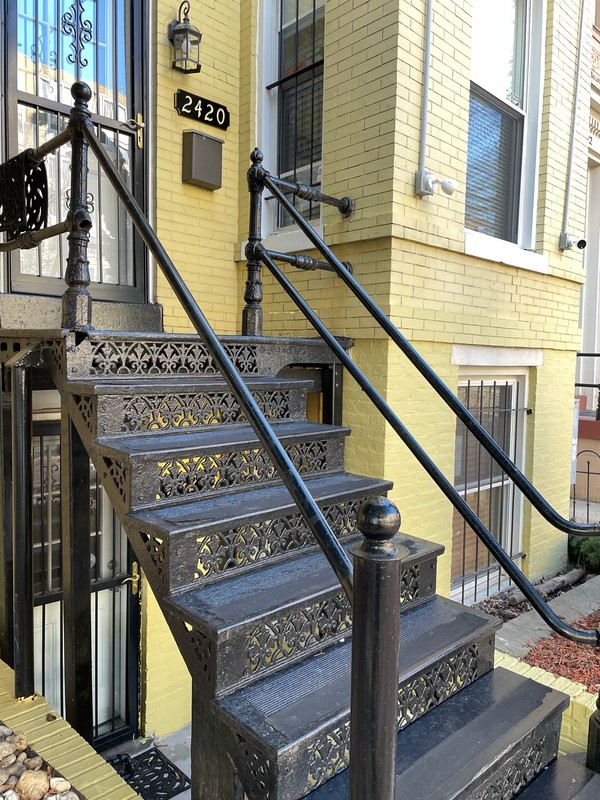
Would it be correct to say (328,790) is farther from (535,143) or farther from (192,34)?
(535,143)

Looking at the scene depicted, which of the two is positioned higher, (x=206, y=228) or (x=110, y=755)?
(x=206, y=228)

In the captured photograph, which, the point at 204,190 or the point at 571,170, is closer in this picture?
the point at 204,190

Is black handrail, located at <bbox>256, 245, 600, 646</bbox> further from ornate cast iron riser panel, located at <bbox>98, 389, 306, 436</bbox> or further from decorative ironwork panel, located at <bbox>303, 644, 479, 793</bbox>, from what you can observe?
ornate cast iron riser panel, located at <bbox>98, 389, 306, 436</bbox>

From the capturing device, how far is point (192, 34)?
4066 mm

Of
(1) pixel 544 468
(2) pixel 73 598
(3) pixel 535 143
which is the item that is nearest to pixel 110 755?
(2) pixel 73 598

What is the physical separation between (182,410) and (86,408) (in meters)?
0.43

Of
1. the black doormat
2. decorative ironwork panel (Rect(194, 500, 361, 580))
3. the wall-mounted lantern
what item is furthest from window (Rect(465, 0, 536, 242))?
the black doormat

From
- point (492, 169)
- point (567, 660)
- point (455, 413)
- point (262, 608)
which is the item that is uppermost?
point (492, 169)

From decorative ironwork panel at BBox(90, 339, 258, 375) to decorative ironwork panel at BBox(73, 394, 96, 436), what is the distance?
0.47ft

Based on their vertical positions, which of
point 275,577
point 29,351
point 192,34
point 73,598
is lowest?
point 73,598

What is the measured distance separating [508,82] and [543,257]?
4.71 feet

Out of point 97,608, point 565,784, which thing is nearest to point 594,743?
point 565,784

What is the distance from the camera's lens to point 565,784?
202 cm

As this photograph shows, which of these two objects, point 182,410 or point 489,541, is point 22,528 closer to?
point 182,410
